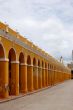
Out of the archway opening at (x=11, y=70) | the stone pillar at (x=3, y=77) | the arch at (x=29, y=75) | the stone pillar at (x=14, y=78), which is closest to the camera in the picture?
the stone pillar at (x=3, y=77)

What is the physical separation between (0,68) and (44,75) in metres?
26.0

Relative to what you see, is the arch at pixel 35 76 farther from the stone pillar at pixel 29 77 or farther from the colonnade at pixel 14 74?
the stone pillar at pixel 29 77

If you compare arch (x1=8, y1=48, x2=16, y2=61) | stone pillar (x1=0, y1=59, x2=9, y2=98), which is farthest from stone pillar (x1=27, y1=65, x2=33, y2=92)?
stone pillar (x1=0, y1=59, x2=9, y2=98)

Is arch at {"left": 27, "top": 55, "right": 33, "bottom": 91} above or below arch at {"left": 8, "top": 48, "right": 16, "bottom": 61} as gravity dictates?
below

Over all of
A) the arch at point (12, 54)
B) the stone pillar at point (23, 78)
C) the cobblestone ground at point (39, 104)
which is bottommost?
the cobblestone ground at point (39, 104)

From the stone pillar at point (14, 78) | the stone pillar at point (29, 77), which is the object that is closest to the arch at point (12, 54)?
the stone pillar at point (14, 78)

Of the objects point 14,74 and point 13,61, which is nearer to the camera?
point 13,61

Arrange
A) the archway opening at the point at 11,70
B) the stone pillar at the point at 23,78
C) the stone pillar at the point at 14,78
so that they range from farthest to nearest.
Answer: the stone pillar at the point at 23,78, the stone pillar at the point at 14,78, the archway opening at the point at 11,70

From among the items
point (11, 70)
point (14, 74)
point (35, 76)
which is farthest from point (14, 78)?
point (35, 76)

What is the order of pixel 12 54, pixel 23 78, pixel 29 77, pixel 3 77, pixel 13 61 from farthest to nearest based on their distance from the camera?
pixel 29 77
pixel 23 78
pixel 13 61
pixel 12 54
pixel 3 77

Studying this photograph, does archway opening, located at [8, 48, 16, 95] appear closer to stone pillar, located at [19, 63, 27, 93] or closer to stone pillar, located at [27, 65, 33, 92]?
stone pillar, located at [19, 63, 27, 93]

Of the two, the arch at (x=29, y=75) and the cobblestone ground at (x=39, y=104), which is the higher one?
the arch at (x=29, y=75)

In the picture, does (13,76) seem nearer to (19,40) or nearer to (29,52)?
(19,40)

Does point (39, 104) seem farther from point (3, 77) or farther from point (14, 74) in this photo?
point (14, 74)
